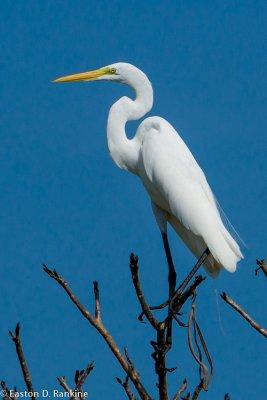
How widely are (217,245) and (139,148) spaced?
130cm

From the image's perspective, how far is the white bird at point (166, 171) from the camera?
22.3ft

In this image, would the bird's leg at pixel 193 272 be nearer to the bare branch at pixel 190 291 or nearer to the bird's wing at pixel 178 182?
the bird's wing at pixel 178 182

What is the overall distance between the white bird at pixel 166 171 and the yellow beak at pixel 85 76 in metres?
0.01

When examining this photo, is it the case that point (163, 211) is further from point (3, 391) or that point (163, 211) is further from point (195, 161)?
point (3, 391)

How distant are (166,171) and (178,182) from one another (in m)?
0.13

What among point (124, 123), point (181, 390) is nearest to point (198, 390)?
point (181, 390)

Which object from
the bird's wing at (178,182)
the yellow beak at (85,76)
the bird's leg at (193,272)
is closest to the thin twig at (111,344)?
the bird's leg at (193,272)

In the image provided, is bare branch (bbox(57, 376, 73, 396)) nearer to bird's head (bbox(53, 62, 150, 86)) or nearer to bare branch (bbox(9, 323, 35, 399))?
bare branch (bbox(9, 323, 35, 399))

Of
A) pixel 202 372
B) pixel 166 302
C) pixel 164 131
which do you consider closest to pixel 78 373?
pixel 202 372

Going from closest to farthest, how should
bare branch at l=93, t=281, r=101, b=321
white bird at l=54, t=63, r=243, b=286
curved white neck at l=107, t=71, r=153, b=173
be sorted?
1. bare branch at l=93, t=281, r=101, b=321
2. white bird at l=54, t=63, r=243, b=286
3. curved white neck at l=107, t=71, r=153, b=173

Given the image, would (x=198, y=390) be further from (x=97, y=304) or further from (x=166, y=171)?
(x=166, y=171)

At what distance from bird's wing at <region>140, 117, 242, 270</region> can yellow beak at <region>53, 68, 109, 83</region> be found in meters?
0.65

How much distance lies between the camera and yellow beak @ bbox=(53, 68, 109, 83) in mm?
7750

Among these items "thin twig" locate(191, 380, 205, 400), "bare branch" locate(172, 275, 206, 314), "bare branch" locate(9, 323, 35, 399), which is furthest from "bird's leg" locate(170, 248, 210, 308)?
"bare branch" locate(9, 323, 35, 399)
